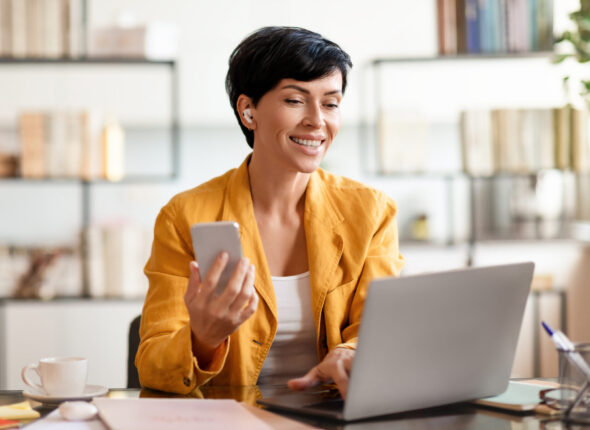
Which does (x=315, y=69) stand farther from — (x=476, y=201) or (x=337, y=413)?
(x=476, y=201)

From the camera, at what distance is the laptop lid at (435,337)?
99cm

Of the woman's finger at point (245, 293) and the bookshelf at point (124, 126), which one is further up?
the bookshelf at point (124, 126)

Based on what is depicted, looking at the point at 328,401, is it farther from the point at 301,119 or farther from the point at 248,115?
the point at 248,115

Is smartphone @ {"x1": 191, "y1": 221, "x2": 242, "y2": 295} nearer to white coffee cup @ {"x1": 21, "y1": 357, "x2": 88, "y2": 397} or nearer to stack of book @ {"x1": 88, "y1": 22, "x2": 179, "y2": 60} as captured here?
white coffee cup @ {"x1": 21, "y1": 357, "x2": 88, "y2": 397}

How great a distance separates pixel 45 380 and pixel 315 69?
2.65 ft

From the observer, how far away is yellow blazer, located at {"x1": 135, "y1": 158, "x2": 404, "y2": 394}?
4.79ft

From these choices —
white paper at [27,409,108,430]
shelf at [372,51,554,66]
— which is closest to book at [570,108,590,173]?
shelf at [372,51,554,66]

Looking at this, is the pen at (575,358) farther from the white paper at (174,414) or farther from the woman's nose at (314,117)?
the woman's nose at (314,117)

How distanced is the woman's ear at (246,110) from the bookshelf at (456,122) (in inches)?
64.8

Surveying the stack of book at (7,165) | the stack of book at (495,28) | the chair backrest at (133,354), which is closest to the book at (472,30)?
the stack of book at (495,28)

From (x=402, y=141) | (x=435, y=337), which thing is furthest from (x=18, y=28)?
(x=435, y=337)

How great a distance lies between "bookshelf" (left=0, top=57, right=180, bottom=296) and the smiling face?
65.2 inches

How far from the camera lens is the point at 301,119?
5.32ft

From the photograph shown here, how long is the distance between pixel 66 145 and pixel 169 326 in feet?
6.59
